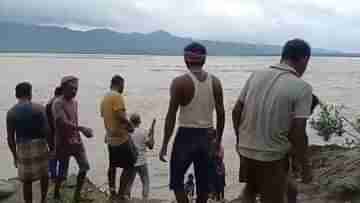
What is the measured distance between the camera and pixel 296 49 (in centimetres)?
393

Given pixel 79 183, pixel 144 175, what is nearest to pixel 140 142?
pixel 144 175

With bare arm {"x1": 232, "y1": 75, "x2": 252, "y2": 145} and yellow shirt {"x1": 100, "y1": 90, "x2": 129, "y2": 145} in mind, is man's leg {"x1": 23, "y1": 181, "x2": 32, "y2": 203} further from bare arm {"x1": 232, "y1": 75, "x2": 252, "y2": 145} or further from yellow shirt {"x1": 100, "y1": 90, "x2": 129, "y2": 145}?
bare arm {"x1": 232, "y1": 75, "x2": 252, "y2": 145}

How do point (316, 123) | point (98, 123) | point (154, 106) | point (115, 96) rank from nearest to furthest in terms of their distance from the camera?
1. point (115, 96)
2. point (316, 123)
3. point (98, 123)
4. point (154, 106)

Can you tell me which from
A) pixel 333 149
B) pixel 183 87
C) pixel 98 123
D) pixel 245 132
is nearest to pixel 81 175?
pixel 183 87

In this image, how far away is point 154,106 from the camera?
27031 millimetres

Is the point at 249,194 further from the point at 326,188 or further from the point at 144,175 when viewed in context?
the point at 144,175

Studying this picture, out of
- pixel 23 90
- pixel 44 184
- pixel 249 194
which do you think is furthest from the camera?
pixel 44 184

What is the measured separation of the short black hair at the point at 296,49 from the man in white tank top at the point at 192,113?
39.0 inches

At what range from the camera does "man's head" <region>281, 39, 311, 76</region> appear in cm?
392

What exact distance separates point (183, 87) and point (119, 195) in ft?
8.32

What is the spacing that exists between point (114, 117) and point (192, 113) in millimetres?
1775

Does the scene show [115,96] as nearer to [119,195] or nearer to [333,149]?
[119,195]

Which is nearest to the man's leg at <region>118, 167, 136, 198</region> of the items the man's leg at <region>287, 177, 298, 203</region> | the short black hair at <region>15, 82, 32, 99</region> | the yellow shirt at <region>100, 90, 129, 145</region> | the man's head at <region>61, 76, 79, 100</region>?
the yellow shirt at <region>100, 90, 129, 145</region>

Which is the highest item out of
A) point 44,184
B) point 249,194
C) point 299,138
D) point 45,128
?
point 299,138
